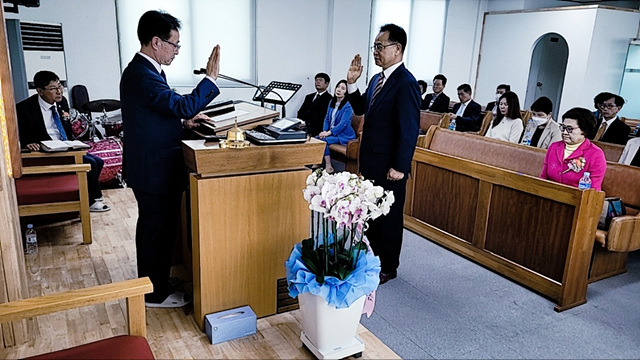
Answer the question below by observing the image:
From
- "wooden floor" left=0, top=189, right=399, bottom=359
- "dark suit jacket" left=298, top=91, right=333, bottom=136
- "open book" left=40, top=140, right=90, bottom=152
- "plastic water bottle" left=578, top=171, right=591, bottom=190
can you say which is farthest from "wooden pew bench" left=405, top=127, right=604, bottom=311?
"open book" left=40, top=140, right=90, bottom=152

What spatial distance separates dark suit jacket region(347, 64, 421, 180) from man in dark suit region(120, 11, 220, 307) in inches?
41.0

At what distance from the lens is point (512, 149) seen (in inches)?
142

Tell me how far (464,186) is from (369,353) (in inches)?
65.9

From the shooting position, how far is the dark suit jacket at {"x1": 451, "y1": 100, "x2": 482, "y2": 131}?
6180 millimetres

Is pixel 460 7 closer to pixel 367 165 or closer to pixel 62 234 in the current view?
pixel 367 165

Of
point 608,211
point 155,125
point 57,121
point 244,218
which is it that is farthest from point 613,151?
point 57,121

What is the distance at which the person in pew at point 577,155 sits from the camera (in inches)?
113

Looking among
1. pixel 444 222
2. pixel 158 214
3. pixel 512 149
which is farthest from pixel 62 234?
pixel 512 149

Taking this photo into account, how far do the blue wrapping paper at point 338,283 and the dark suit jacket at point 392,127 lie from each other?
3.04 ft

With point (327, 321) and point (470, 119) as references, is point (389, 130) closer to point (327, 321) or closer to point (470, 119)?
point (327, 321)

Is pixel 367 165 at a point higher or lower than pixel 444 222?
higher

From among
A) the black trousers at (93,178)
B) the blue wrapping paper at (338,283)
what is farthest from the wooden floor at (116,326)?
the black trousers at (93,178)

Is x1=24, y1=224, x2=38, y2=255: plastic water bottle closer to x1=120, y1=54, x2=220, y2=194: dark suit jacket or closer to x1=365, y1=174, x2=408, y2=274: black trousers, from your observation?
x1=120, y1=54, x2=220, y2=194: dark suit jacket

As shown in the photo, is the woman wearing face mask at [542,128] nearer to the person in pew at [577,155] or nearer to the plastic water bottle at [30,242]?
the person in pew at [577,155]
